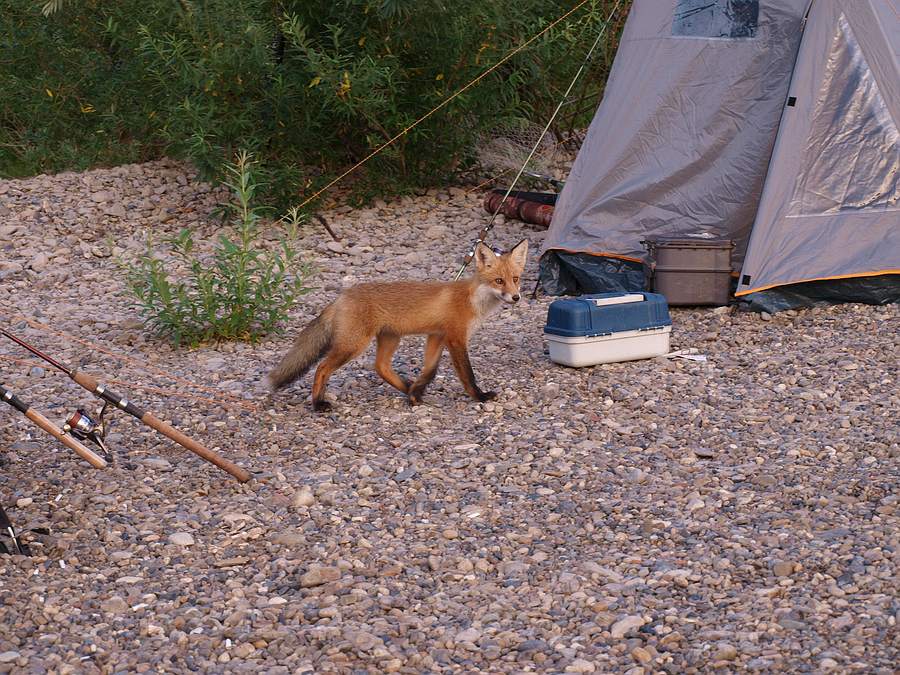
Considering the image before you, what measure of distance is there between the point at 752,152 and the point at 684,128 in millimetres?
496

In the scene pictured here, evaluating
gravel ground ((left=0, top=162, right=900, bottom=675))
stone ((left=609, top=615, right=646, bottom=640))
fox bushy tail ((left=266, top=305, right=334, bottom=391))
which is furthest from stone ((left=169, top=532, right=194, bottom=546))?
stone ((left=609, top=615, right=646, bottom=640))

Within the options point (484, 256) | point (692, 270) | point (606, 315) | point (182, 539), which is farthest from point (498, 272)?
point (182, 539)

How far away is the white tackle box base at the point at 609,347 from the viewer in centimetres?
604

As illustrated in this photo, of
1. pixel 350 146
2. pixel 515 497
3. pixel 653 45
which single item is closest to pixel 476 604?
pixel 515 497

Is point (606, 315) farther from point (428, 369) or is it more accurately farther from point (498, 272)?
point (428, 369)

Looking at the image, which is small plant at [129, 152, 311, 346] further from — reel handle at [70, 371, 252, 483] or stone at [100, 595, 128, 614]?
stone at [100, 595, 128, 614]

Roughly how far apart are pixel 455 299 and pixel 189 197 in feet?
18.0

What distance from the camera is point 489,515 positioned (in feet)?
14.1

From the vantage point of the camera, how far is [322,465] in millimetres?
4855

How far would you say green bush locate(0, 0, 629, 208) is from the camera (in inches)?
361

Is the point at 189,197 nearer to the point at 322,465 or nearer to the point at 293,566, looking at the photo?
the point at 322,465

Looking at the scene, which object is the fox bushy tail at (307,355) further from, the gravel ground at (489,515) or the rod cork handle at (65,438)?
the rod cork handle at (65,438)

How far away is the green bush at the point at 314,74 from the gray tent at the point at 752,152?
Answer: 2.04m

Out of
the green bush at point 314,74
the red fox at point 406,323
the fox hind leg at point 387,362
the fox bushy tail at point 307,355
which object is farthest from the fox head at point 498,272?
the green bush at point 314,74
